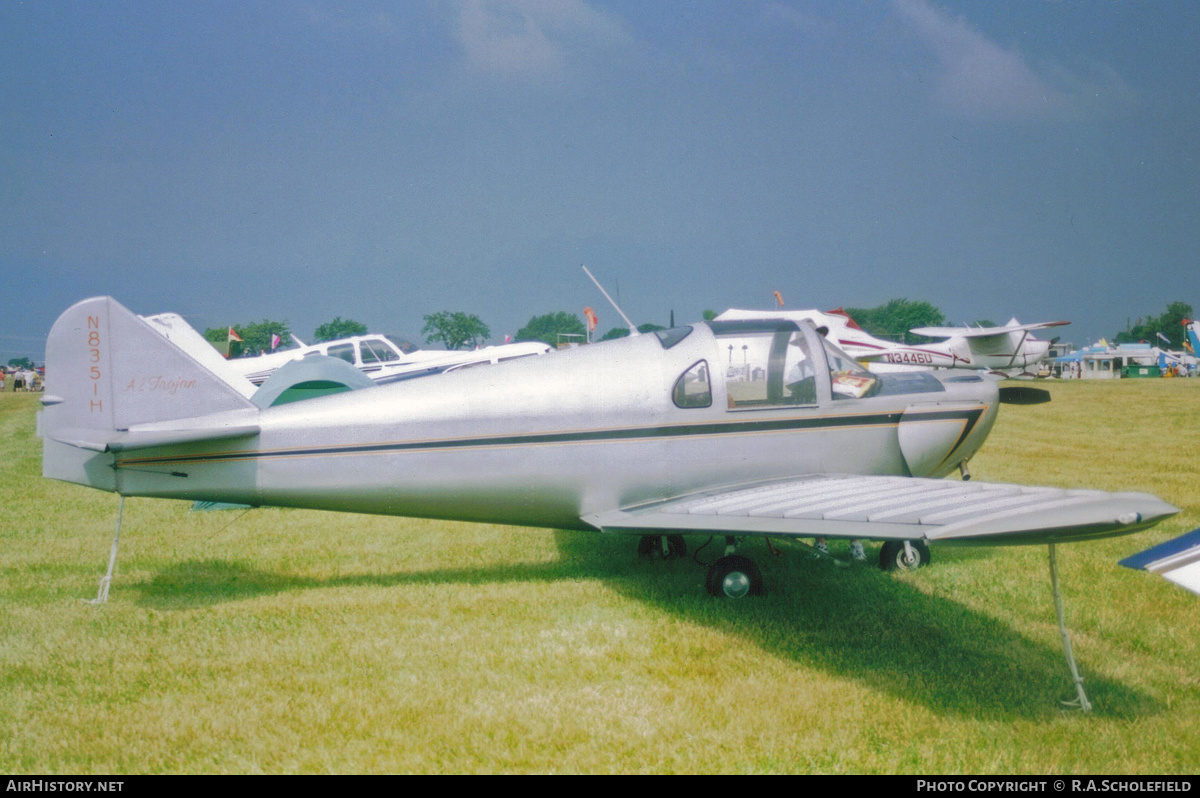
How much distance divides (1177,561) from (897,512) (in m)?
1.21

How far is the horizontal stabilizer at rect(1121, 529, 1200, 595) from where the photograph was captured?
2.49m

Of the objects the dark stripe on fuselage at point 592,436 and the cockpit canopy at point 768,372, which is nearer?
the dark stripe on fuselage at point 592,436

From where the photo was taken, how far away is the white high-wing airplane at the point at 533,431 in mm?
4828

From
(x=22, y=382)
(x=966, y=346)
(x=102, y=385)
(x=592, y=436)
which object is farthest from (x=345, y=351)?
(x=22, y=382)

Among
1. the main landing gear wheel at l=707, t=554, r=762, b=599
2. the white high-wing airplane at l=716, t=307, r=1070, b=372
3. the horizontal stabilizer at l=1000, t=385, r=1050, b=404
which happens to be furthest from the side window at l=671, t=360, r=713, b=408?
the white high-wing airplane at l=716, t=307, r=1070, b=372

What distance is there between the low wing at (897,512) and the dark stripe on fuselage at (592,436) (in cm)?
38

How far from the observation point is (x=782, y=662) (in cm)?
402

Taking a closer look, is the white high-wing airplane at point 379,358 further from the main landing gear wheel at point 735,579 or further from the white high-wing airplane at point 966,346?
the white high-wing airplane at point 966,346

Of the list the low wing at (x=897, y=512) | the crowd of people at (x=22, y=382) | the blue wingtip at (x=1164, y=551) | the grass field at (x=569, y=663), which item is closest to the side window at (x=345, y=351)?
the grass field at (x=569, y=663)

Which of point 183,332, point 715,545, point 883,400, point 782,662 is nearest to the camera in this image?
point 782,662

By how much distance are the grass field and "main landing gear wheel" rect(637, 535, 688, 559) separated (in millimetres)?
141
